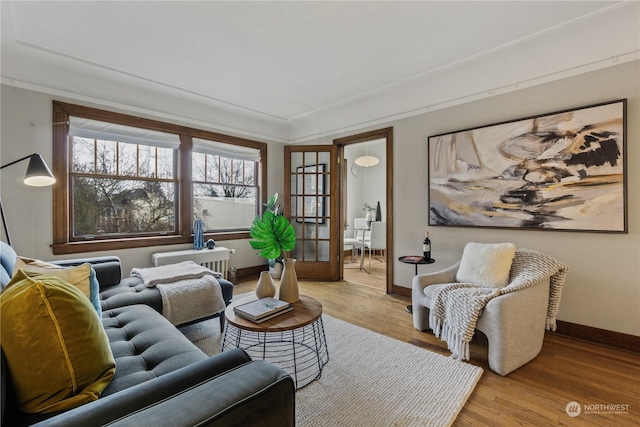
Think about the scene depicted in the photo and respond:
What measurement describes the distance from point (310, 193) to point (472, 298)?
117 inches

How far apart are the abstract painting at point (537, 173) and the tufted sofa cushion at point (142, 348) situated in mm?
2829

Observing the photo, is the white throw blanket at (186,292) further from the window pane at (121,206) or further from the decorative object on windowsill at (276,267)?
the decorative object on windowsill at (276,267)

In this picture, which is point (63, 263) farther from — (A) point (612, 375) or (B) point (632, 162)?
(B) point (632, 162)

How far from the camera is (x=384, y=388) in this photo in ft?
5.95

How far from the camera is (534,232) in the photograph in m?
2.74

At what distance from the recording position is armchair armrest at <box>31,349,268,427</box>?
719 millimetres

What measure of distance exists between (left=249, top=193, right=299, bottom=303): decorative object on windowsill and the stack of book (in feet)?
0.39

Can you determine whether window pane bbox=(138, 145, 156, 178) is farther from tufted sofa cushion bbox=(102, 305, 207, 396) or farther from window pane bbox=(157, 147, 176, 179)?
tufted sofa cushion bbox=(102, 305, 207, 396)

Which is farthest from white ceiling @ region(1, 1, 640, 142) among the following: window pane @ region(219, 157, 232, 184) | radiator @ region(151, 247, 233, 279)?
radiator @ region(151, 247, 233, 279)

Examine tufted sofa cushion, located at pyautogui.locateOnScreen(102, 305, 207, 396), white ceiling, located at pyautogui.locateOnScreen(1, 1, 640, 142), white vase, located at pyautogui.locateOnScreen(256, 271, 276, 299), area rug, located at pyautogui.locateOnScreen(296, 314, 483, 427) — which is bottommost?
area rug, located at pyautogui.locateOnScreen(296, 314, 483, 427)

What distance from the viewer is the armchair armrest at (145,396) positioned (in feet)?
2.36

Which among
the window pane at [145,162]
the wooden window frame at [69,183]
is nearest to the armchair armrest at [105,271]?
the wooden window frame at [69,183]

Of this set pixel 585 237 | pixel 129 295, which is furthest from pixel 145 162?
pixel 585 237

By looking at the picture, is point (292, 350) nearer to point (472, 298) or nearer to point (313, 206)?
point (472, 298)
